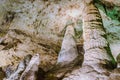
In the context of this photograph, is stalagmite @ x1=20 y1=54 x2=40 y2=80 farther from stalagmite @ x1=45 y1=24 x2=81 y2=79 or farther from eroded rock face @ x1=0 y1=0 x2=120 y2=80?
eroded rock face @ x1=0 y1=0 x2=120 y2=80

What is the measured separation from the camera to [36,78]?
306 cm

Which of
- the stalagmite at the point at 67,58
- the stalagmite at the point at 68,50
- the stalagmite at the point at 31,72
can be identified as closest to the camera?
the stalagmite at the point at 31,72

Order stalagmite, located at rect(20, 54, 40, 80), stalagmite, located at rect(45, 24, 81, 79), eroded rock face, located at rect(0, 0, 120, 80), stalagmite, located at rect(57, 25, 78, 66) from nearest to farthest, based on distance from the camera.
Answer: stalagmite, located at rect(20, 54, 40, 80) → stalagmite, located at rect(45, 24, 81, 79) → stalagmite, located at rect(57, 25, 78, 66) → eroded rock face, located at rect(0, 0, 120, 80)

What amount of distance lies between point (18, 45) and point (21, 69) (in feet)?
3.71

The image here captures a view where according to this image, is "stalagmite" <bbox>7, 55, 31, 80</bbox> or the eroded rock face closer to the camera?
"stalagmite" <bbox>7, 55, 31, 80</bbox>

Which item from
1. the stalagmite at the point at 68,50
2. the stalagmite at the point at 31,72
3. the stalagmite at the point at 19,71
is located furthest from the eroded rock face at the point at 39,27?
the stalagmite at the point at 31,72

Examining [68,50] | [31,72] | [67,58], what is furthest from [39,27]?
[31,72]

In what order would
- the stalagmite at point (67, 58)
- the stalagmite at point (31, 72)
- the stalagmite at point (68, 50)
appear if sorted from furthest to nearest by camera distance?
1. the stalagmite at point (68, 50)
2. the stalagmite at point (67, 58)
3. the stalagmite at point (31, 72)

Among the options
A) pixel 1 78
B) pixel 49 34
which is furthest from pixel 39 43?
pixel 1 78

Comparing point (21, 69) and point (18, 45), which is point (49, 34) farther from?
point (21, 69)

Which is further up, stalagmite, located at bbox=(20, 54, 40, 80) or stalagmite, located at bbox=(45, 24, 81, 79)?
stalagmite, located at bbox=(20, 54, 40, 80)

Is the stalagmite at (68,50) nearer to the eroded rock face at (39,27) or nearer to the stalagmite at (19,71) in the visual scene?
the eroded rock face at (39,27)

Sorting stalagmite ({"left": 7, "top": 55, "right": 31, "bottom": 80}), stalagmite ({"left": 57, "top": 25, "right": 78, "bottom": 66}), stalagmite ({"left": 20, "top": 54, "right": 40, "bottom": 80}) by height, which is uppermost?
stalagmite ({"left": 20, "top": 54, "right": 40, "bottom": 80})

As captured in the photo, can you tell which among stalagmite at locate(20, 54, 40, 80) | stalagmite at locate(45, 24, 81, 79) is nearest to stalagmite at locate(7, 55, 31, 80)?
stalagmite at locate(20, 54, 40, 80)
